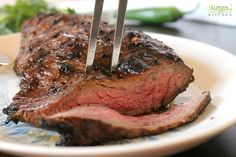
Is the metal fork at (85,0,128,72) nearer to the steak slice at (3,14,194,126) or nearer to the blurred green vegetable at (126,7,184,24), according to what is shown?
the steak slice at (3,14,194,126)

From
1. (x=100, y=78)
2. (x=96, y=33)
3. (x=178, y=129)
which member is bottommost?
(x=178, y=129)

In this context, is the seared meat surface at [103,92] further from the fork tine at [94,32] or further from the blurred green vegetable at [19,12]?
A: the blurred green vegetable at [19,12]

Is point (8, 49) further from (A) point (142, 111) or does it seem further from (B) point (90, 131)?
(B) point (90, 131)

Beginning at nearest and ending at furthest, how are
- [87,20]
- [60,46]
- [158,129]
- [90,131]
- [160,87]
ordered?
[90,131] → [158,129] → [160,87] → [60,46] → [87,20]

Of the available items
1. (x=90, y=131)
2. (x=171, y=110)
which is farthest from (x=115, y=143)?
(x=171, y=110)

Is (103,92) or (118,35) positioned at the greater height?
(118,35)

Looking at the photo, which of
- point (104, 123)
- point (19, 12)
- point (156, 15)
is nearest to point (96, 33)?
point (104, 123)

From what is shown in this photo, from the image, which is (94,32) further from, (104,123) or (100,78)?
(104,123)

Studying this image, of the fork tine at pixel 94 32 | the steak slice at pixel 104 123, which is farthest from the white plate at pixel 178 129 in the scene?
the fork tine at pixel 94 32
